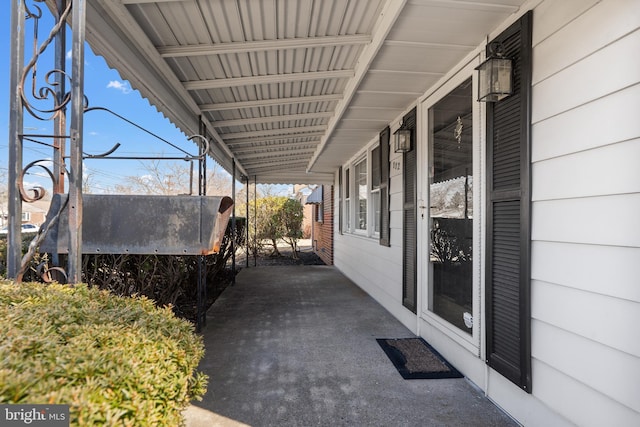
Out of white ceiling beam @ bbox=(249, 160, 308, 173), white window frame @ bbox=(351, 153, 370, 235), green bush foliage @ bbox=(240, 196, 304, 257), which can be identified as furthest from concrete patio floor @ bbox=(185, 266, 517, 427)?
green bush foliage @ bbox=(240, 196, 304, 257)

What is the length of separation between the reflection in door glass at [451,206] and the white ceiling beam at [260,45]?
103 centimetres

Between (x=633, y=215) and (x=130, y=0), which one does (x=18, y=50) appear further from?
(x=633, y=215)

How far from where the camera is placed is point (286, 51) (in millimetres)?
2975

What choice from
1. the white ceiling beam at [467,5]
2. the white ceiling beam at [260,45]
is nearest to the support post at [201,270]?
the white ceiling beam at [260,45]

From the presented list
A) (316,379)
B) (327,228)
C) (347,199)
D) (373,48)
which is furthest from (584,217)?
(327,228)

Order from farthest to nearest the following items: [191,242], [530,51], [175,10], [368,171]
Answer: [368,171] → [175,10] → [530,51] → [191,242]

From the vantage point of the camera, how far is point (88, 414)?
804mm

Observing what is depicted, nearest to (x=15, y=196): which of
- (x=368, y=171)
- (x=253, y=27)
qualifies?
(x=253, y=27)

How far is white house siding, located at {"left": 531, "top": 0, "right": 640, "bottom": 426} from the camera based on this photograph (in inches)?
57.9

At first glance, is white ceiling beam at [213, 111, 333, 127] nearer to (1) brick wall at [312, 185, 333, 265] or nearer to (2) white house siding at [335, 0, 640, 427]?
(2) white house siding at [335, 0, 640, 427]

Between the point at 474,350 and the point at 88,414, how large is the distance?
2.48m

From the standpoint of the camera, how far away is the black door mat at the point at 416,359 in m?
2.70
